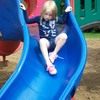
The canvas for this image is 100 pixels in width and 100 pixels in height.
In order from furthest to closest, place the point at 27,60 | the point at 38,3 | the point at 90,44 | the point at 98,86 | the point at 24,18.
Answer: the point at 90,44
the point at 38,3
the point at 98,86
the point at 24,18
the point at 27,60

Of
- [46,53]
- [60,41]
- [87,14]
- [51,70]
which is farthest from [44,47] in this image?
[87,14]

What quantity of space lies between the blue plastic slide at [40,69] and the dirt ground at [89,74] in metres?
0.88

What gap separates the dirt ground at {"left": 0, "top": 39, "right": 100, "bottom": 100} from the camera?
15.5 ft

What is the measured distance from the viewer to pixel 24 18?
4.36m

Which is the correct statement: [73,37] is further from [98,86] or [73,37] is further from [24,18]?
[98,86]

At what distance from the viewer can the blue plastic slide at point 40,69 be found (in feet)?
10.7

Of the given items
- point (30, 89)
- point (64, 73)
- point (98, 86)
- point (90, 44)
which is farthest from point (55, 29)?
point (90, 44)

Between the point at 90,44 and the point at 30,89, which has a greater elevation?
the point at 30,89

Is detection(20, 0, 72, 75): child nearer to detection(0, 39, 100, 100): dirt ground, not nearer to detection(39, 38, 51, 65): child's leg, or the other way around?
detection(39, 38, 51, 65): child's leg

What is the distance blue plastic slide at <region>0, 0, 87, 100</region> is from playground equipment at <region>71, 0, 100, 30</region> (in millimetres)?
1098

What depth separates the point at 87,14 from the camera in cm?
569

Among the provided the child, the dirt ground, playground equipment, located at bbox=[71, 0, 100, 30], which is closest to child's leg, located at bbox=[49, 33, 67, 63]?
the child

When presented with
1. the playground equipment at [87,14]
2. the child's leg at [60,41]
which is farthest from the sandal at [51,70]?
the playground equipment at [87,14]

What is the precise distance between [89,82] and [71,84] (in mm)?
2151
